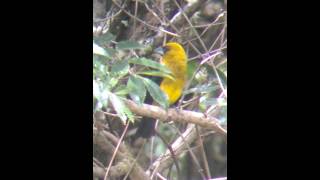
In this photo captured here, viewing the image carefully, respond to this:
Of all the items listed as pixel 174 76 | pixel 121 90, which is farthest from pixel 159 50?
pixel 121 90

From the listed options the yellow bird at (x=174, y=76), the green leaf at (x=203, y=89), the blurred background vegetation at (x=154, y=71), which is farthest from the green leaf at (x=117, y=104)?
the green leaf at (x=203, y=89)

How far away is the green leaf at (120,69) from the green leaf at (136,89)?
31 mm

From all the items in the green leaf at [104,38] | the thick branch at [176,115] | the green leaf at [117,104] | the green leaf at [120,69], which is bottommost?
the thick branch at [176,115]

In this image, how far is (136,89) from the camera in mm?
1238

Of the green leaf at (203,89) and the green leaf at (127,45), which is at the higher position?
the green leaf at (127,45)

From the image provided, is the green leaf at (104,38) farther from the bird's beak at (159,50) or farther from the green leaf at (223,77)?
the green leaf at (223,77)

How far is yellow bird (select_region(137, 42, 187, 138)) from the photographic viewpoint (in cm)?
131

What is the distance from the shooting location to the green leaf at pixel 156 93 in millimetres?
1264

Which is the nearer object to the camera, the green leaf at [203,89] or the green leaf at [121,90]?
the green leaf at [121,90]

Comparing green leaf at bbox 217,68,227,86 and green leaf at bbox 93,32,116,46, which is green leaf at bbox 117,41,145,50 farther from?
green leaf at bbox 217,68,227,86
